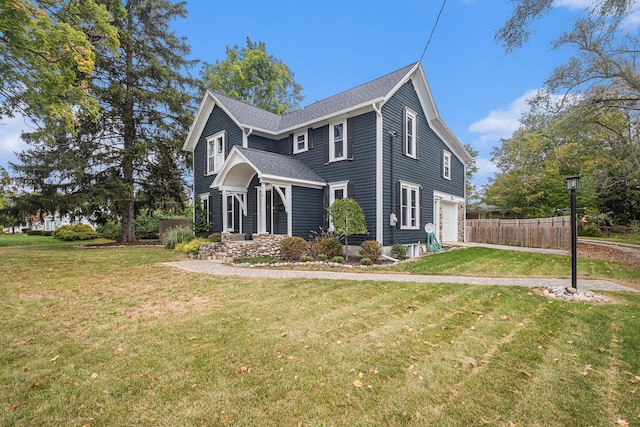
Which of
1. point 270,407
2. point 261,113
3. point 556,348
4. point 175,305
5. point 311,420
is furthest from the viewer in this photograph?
point 261,113

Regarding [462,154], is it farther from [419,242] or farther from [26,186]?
[26,186]

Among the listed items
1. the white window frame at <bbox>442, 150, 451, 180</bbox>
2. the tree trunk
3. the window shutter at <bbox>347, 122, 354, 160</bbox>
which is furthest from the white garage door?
the tree trunk

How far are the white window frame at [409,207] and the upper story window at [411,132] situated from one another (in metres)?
1.50

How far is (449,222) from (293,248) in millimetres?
11342

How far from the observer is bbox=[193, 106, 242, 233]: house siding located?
15.0m

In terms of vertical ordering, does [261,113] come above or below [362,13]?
below

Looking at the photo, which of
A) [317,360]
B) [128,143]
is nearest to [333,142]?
[317,360]

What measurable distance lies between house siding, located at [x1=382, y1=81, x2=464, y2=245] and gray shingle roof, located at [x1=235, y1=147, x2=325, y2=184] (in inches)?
119

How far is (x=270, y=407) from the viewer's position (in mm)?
2430

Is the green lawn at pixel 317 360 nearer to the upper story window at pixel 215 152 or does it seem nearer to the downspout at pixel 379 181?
the downspout at pixel 379 181

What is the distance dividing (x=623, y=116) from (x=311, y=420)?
56.4 ft

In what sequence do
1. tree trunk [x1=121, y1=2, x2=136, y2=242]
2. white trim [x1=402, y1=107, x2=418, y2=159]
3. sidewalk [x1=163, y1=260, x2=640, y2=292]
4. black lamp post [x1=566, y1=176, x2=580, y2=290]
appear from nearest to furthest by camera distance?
black lamp post [x1=566, y1=176, x2=580, y2=290]
sidewalk [x1=163, y1=260, x2=640, y2=292]
white trim [x1=402, y1=107, x2=418, y2=159]
tree trunk [x1=121, y1=2, x2=136, y2=242]

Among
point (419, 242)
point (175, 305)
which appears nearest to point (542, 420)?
point (175, 305)

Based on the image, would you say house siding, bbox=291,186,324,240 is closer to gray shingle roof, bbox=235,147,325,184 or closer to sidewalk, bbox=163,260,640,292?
gray shingle roof, bbox=235,147,325,184
